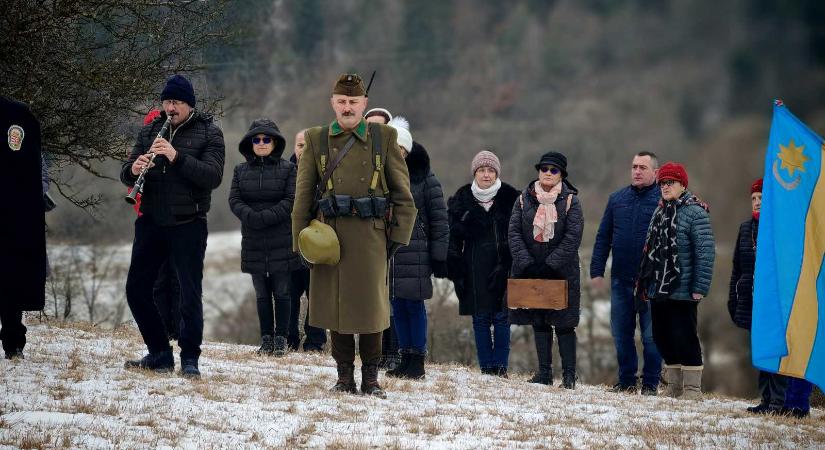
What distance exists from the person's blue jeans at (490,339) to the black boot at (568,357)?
32.1 inches

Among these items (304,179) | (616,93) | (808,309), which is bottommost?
(808,309)

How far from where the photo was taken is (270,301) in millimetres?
11406

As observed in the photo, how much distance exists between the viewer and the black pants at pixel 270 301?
37.0 ft

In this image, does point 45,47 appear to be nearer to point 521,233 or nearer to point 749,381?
point 521,233

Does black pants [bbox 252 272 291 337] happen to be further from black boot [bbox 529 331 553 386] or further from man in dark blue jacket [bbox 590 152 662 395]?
man in dark blue jacket [bbox 590 152 662 395]

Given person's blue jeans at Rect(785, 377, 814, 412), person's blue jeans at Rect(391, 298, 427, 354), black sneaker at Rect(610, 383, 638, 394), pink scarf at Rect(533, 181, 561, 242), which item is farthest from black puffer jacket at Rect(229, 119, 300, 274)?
person's blue jeans at Rect(785, 377, 814, 412)

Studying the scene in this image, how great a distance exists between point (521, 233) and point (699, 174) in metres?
2.80

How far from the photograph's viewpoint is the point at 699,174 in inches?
325

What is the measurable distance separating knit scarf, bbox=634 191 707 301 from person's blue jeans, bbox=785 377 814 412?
1274mm

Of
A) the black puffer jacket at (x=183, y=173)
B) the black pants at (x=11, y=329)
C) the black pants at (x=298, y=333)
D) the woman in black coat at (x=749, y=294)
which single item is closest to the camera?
the black puffer jacket at (x=183, y=173)

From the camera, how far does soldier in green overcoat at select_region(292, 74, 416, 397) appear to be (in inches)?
327

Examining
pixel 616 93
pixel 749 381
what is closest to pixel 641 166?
pixel 616 93

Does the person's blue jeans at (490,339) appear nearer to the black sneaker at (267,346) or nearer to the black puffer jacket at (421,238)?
the black puffer jacket at (421,238)

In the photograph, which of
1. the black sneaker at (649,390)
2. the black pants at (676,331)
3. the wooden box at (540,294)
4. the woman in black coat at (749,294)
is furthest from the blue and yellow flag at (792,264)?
the black sneaker at (649,390)
